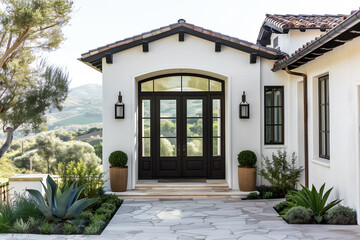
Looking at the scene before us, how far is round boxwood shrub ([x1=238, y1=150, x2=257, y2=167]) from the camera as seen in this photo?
10555 millimetres

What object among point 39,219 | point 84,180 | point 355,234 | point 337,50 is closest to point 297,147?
point 337,50

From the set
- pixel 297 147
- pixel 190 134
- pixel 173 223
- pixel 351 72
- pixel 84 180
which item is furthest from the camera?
pixel 190 134

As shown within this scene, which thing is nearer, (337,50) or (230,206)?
(337,50)

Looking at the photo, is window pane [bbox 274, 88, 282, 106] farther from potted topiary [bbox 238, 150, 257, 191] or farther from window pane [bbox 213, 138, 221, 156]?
window pane [bbox 213, 138, 221, 156]

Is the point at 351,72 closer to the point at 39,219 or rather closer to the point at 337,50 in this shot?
the point at 337,50

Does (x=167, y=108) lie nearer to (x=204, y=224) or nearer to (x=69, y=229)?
(x=204, y=224)

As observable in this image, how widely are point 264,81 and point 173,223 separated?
5.04 metres

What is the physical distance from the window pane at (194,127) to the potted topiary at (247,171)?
5.75 ft

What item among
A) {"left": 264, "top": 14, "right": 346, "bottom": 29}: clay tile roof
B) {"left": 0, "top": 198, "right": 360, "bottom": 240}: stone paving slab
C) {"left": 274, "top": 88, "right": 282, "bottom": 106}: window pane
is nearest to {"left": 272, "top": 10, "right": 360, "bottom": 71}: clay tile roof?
{"left": 274, "top": 88, "right": 282, "bottom": 106}: window pane

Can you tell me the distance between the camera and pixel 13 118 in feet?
55.9

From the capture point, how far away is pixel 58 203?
727 cm

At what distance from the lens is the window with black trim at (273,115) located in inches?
440

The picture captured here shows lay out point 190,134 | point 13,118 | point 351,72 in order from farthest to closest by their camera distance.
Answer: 1. point 13,118
2. point 190,134
3. point 351,72

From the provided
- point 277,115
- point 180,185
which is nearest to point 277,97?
point 277,115
